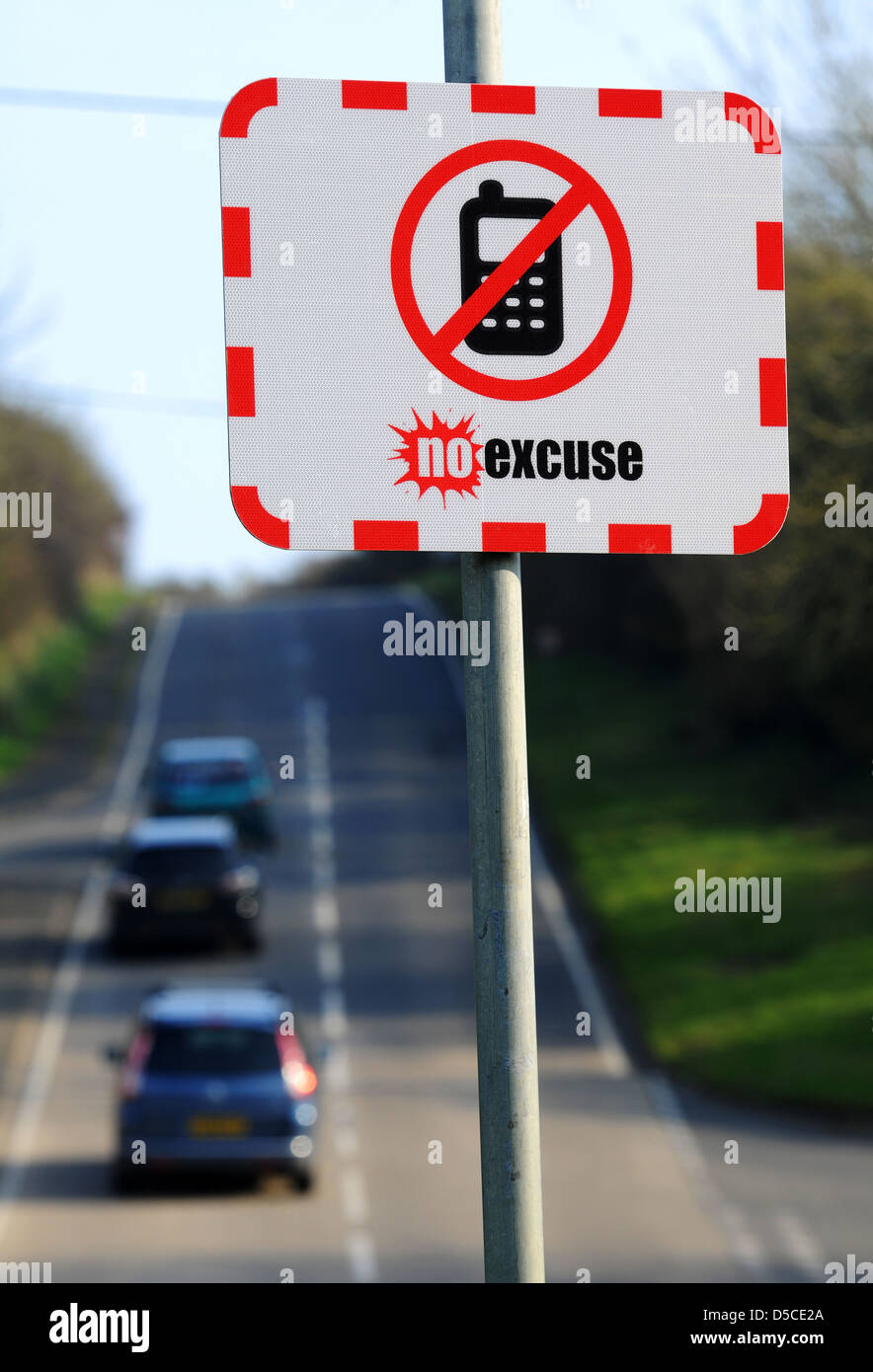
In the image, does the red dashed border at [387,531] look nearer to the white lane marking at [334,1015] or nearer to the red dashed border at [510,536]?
the red dashed border at [510,536]

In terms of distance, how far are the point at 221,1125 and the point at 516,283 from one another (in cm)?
1455

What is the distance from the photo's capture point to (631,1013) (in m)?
24.9

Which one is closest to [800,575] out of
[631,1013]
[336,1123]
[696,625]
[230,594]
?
[631,1013]

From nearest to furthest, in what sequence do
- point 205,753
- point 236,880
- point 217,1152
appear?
point 217,1152 → point 236,880 → point 205,753

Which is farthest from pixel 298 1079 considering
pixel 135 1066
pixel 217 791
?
pixel 217 791

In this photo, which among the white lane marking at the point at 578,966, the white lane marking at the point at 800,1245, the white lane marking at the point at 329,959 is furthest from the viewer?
the white lane marking at the point at 329,959

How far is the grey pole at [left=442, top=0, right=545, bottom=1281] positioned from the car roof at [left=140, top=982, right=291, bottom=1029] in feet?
48.1

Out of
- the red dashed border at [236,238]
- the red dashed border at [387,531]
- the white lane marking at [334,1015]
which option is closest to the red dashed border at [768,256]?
the red dashed border at [387,531]

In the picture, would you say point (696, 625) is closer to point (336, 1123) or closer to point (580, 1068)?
point (580, 1068)

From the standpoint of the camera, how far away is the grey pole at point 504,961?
2.97 metres

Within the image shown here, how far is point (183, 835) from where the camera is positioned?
1051 inches

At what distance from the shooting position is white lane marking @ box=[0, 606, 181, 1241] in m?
19.0

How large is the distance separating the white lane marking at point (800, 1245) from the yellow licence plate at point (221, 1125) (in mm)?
4662

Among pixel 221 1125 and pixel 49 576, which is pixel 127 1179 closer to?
pixel 221 1125
